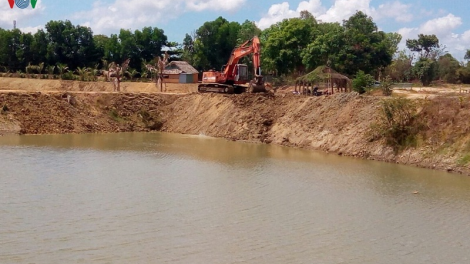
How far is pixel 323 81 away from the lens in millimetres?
43125

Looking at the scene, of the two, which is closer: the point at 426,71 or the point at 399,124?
the point at 399,124

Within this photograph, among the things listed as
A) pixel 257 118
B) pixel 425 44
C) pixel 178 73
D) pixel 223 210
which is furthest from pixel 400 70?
pixel 223 210

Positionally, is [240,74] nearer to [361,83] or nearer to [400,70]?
[361,83]

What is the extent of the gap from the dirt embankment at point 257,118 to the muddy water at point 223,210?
91.7 inches

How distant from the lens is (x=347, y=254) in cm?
1456

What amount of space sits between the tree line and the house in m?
7.80

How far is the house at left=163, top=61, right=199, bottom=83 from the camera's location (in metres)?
60.5

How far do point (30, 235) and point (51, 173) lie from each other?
28.6 feet

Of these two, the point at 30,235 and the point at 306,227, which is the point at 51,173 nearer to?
the point at 30,235

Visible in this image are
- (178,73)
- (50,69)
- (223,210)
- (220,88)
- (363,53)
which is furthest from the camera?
(50,69)

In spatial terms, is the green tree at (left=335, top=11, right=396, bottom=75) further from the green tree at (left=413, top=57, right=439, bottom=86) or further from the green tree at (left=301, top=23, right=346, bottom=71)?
the green tree at (left=413, top=57, right=439, bottom=86)

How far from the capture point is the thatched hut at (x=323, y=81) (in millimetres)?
41938

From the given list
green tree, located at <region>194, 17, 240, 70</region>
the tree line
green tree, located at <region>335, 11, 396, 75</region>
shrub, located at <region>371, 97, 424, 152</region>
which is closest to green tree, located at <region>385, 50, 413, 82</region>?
the tree line

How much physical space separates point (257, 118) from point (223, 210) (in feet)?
65.8
